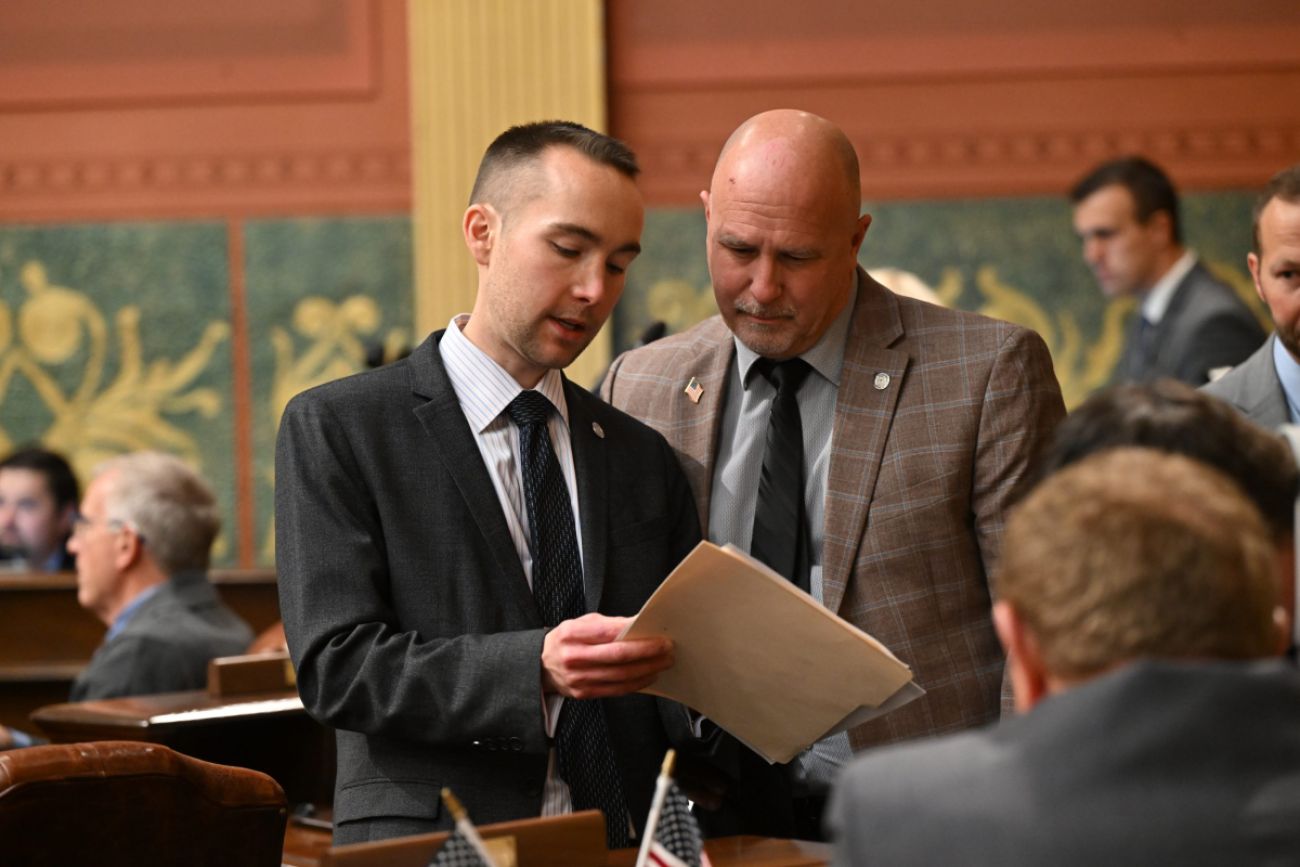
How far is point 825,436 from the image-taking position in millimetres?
2773

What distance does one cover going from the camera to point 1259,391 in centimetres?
303

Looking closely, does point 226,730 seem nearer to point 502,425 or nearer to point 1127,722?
point 502,425

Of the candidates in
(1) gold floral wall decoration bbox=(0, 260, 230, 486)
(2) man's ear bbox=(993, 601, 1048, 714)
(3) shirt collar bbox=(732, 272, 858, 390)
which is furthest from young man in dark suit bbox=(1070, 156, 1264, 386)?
(2) man's ear bbox=(993, 601, 1048, 714)

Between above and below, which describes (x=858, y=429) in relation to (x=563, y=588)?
above

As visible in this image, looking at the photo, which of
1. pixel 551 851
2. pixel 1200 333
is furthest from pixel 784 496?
pixel 1200 333

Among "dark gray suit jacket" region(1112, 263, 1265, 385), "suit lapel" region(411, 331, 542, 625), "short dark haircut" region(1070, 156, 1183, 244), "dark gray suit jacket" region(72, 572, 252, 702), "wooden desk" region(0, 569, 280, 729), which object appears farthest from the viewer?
"short dark haircut" region(1070, 156, 1183, 244)

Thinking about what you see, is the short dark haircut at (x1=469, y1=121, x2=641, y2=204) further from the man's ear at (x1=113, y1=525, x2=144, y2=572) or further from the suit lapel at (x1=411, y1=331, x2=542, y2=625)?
the man's ear at (x1=113, y1=525, x2=144, y2=572)

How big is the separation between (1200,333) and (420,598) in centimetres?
312

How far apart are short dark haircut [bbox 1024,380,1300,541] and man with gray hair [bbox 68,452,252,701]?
278cm

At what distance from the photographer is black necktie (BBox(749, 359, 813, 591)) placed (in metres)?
2.68

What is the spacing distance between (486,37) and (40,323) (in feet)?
6.74

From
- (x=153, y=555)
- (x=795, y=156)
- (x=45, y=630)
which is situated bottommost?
(x=45, y=630)

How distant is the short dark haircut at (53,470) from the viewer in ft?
19.1

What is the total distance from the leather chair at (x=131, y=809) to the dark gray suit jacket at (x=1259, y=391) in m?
1.78
